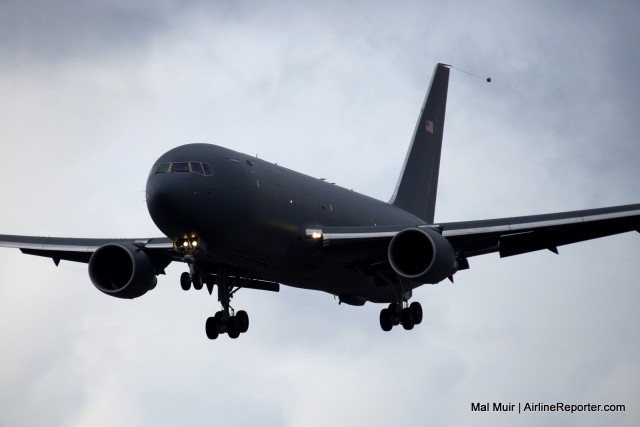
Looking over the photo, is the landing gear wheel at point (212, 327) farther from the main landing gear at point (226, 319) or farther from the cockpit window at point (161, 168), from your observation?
the cockpit window at point (161, 168)

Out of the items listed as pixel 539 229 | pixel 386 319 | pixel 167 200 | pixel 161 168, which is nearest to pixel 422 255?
pixel 539 229

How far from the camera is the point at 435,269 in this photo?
39.6 meters

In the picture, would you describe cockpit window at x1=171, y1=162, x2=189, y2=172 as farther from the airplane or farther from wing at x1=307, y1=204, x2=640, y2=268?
wing at x1=307, y1=204, x2=640, y2=268

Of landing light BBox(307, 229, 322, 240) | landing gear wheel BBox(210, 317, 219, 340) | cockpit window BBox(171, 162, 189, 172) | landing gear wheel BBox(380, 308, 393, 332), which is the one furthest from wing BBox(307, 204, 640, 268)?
cockpit window BBox(171, 162, 189, 172)

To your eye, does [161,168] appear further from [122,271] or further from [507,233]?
[507,233]

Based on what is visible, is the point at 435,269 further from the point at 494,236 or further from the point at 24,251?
the point at 24,251

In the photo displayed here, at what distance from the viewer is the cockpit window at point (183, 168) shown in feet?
125

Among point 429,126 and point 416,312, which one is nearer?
point 416,312

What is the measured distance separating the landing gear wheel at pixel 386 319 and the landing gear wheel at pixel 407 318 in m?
0.53

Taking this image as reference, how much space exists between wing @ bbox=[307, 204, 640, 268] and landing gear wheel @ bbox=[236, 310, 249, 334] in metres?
5.02

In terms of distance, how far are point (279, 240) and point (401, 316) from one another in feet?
31.5

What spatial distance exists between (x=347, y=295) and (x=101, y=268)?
1037 cm

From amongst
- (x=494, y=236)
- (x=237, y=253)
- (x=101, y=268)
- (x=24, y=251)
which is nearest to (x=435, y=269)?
(x=494, y=236)

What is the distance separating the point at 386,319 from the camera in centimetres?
4844
